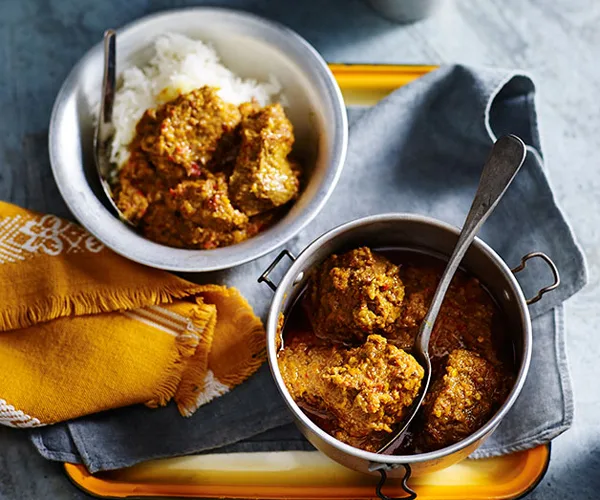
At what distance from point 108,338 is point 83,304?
0.29 ft

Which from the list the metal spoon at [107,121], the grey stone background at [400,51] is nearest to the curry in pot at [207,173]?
the metal spoon at [107,121]

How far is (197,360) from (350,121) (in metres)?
0.64

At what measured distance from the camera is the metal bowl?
165 cm

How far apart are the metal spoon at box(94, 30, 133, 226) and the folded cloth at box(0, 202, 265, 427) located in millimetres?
148

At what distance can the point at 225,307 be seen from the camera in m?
1.74

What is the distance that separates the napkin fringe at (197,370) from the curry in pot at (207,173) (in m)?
0.14

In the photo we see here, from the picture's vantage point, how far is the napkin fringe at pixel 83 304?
1703mm

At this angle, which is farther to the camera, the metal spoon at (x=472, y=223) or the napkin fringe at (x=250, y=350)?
the napkin fringe at (x=250, y=350)

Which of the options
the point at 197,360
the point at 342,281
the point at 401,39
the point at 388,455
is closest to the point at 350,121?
the point at 401,39

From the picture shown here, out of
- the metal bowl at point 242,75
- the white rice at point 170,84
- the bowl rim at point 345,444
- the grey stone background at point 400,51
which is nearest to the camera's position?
the bowl rim at point 345,444

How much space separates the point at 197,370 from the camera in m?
1.72

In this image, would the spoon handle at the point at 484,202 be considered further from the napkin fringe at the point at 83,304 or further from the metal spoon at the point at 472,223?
the napkin fringe at the point at 83,304

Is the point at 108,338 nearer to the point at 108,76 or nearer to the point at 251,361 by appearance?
the point at 251,361

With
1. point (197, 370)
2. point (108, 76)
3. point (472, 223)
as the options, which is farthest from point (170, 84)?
point (472, 223)
